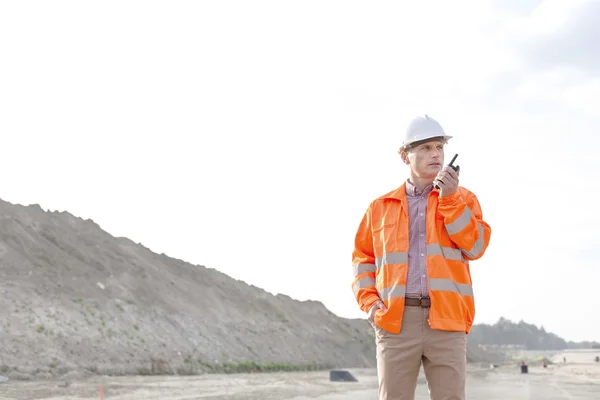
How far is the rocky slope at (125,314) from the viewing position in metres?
31.0

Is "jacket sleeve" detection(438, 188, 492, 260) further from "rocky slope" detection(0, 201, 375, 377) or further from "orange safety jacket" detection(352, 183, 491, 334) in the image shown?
"rocky slope" detection(0, 201, 375, 377)

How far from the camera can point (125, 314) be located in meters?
38.5

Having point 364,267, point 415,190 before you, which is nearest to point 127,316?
point 364,267

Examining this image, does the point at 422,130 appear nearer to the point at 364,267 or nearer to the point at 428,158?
the point at 428,158

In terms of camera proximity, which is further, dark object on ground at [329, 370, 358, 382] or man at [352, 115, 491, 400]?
dark object on ground at [329, 370, 358, 382]

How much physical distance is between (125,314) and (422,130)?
36266 millimetres

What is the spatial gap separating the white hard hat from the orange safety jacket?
281 mm

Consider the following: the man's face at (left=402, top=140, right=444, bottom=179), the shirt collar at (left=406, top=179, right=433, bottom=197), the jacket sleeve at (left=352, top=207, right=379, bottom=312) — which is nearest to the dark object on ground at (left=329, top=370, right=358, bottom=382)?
the jacket sleeve at (left=352, top=207, right=379, bottom=312)

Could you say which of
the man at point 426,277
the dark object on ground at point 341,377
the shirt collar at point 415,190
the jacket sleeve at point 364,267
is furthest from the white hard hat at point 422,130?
the dark object on ground at point 341,377

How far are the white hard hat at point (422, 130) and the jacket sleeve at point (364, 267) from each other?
45 cm

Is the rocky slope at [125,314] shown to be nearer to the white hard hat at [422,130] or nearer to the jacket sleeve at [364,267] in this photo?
the jacket sleeve at [364,267]

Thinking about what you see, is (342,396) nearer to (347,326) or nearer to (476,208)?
(476,208)

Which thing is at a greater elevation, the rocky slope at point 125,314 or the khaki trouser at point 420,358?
the rocky slope at point 125,314

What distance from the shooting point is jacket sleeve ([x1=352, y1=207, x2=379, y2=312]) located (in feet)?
13.1
